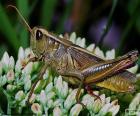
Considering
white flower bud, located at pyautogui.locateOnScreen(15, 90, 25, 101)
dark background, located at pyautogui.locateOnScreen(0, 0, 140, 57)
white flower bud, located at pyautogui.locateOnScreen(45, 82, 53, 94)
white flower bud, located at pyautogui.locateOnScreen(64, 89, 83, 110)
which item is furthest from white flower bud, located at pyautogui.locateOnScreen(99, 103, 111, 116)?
dark background, located at pyautogui.locateOnScreen(0, 0, 140, 57)

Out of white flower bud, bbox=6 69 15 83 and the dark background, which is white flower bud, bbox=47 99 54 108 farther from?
the dark background

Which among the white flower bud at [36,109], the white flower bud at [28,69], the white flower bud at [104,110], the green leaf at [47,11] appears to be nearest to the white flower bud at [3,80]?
A: the white flower bud at [28,69]

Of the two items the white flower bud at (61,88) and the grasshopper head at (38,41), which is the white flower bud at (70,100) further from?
the grasshopper head at (38,41)

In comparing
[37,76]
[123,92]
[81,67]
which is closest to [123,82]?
[123,92]

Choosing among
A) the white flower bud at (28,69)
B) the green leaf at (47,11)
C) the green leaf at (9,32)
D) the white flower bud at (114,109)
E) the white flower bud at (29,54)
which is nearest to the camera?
the white flower bud at (114,109)

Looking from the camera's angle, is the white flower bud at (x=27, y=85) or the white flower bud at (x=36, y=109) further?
the white flower bud at (x=27, y=85)

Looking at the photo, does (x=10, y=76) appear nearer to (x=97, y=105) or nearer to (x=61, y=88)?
(x=61, y=88)
